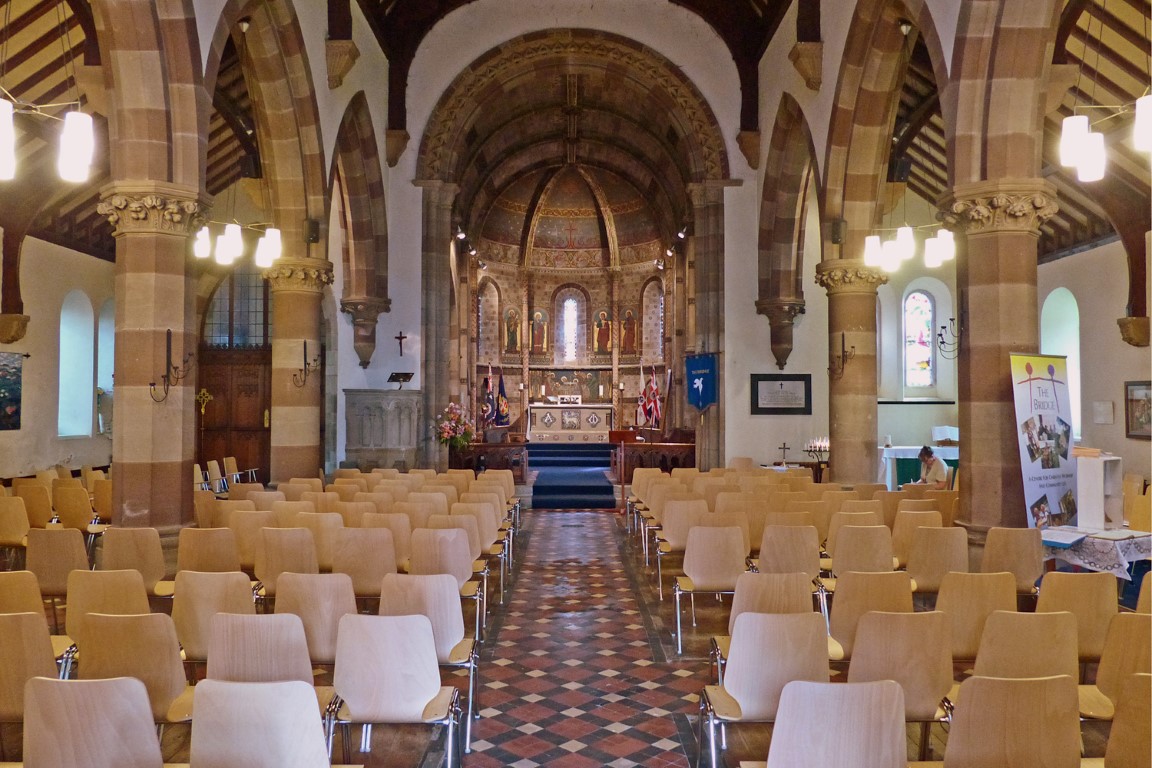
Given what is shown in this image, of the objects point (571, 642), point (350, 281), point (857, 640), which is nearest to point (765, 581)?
point (857, 640)

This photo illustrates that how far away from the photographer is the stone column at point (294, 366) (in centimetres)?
1133

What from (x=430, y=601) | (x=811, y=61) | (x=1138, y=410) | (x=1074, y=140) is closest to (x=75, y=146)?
(x=430, y=601)

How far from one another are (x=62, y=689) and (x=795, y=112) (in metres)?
13.3

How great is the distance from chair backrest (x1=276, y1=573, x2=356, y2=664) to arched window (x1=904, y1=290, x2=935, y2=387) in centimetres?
1827

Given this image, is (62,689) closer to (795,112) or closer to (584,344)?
(795,112)

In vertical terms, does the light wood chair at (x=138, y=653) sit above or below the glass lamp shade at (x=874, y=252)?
below

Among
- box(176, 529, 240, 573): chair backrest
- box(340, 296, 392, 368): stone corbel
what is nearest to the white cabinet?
box(176, 529, 240, 573): chair backrest

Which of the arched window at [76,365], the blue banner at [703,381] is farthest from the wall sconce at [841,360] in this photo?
the arched window at [76,365]

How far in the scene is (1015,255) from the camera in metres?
7.07

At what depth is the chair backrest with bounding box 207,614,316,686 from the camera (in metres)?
3.44

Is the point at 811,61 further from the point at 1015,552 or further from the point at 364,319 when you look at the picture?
the point at 1015,552

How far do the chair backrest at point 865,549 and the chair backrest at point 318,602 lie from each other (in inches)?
135

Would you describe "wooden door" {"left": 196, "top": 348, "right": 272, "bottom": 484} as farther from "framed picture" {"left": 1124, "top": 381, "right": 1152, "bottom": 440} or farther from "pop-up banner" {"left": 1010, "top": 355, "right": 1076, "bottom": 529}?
"framed picture" {"left": 1124, "top": 381, "right": 1152, "bottom": 440}

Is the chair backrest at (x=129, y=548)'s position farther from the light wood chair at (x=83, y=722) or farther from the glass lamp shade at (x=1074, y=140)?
the glass lamp shade at (x=1074, y=140)
